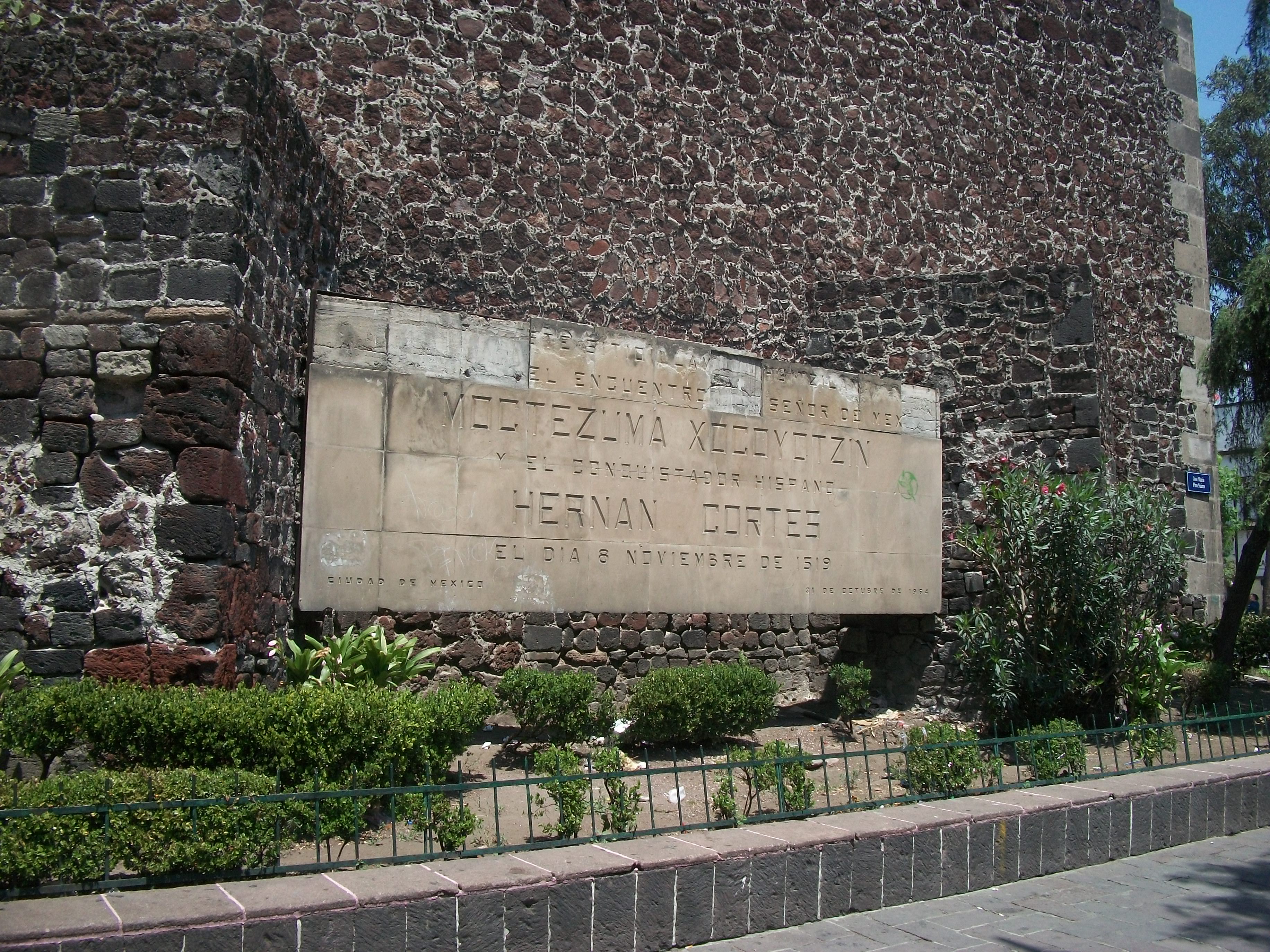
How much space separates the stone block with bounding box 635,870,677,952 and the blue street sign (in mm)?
13773

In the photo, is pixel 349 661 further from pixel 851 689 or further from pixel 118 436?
pixel 851 689

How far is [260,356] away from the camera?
263 inches

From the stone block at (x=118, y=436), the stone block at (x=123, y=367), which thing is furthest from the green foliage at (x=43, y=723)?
the stone block at (x=123, y=367)

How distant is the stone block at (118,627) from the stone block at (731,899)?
11.3 ft

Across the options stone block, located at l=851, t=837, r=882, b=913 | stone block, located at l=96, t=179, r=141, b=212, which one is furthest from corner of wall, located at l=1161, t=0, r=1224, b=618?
stone block, located at l=96, t=179, r=141, b=212

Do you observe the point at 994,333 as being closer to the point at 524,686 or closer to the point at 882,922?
the point at 524,686

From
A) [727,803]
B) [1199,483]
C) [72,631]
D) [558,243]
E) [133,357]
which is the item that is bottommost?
[727,803]

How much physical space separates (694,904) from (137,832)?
7.35 feet

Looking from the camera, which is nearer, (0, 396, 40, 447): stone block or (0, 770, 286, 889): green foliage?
(0, 770, 286, 889): green foliage

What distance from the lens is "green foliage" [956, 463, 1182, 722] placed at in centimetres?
867

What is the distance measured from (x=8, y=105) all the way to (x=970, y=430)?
7.96 metres

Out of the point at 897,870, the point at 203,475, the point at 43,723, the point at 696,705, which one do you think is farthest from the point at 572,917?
the point at 696,705

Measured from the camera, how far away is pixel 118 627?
5949mm

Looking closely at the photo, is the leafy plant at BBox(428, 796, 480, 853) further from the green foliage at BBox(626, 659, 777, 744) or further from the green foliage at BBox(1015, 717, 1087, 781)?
the green foliage at BBox(1015, 717, 1087, 781)
